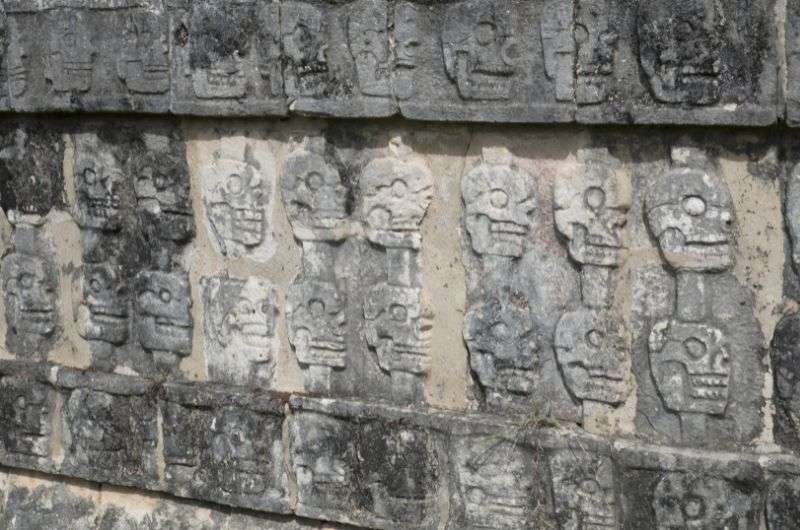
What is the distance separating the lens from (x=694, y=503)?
4445 millimetres

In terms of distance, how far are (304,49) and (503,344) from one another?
1.10m

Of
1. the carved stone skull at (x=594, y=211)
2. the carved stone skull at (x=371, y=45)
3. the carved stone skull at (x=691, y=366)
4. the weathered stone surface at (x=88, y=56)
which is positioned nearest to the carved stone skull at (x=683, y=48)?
the carved stone skull at (x=594, y=211)

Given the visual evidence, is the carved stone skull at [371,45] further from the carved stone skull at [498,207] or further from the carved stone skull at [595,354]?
the carved stone skull at [595,354]

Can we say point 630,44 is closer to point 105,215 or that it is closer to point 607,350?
point 607,350

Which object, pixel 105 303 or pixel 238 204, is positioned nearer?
pixel 238 204

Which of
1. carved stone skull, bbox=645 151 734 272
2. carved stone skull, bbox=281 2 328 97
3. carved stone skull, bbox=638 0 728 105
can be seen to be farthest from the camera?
carved stone skull, bbox=281 2 328 97

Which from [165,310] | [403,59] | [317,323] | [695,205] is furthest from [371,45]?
[165,310]

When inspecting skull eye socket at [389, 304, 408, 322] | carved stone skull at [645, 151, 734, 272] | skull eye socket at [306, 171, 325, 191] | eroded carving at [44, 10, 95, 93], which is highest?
eroded carving at [44, 10, 95, 93]

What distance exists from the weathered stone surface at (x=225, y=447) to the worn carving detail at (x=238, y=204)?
50 centimetres

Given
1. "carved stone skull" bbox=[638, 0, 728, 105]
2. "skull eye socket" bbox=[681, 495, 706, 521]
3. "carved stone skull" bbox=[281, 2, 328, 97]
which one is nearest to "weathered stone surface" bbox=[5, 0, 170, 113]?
"carved stone skull" bbox=[281, 2, 328, 97]

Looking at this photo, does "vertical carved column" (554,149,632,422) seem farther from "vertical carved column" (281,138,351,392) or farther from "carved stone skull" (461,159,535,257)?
"vertical carved column" (281,138,351,392)

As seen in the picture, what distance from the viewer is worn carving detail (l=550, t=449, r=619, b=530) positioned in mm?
4594

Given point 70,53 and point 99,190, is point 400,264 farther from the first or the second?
point 70,53

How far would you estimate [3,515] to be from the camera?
5.91 m
